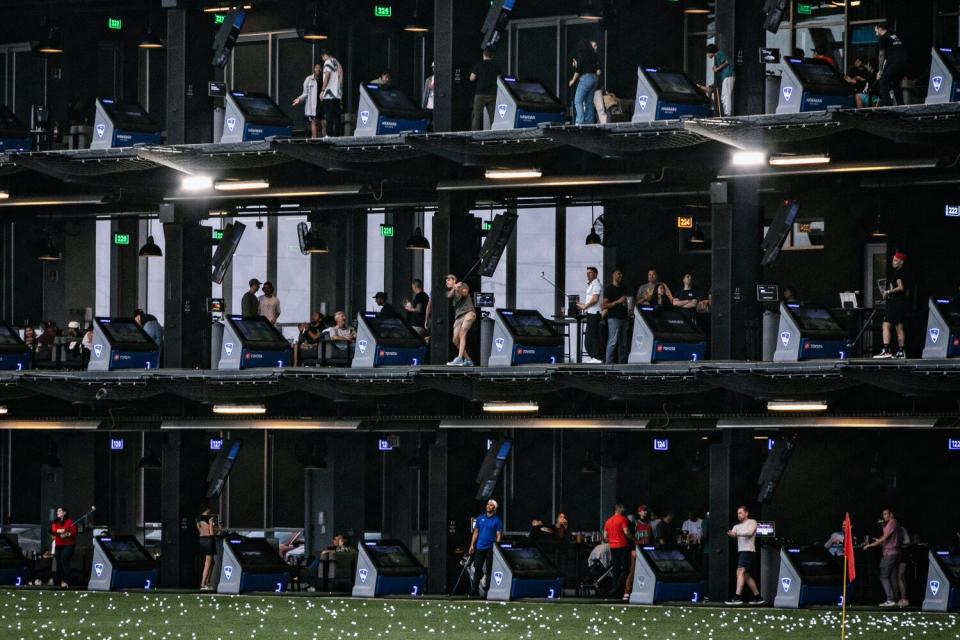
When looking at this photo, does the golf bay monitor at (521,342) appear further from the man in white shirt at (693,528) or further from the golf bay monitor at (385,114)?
the man in white shirt at (693,528)

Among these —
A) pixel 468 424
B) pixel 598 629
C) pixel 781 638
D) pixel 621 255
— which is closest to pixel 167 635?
pixel 598 629

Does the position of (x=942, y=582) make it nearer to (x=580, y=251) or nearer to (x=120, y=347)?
(x=580, y=251)

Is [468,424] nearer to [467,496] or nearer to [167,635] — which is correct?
[467,496]

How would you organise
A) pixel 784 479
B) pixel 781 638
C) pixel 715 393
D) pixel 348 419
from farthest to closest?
1. pixel 784 479
2. pixel 348 419
3. pixel 715 393
4. pixel 781 638

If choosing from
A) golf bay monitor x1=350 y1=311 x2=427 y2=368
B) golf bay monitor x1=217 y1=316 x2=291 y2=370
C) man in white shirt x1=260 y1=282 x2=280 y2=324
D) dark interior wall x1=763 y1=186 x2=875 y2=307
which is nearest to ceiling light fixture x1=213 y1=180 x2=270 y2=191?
man in white shirt x1=260 y1=282 x2=280 y2=324

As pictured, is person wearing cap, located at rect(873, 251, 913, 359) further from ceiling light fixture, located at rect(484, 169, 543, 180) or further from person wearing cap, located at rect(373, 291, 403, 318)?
person wearing cap, located at rect(373, 291, 403, 318)

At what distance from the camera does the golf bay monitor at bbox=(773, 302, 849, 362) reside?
103ft

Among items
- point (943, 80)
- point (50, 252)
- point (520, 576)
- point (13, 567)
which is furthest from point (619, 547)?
point (50, 252)

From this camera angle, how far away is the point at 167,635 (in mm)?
25578

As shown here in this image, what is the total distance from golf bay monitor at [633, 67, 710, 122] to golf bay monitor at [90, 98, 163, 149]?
9.94 meters

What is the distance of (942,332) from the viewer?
99.5ft

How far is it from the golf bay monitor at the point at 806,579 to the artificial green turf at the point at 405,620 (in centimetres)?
100

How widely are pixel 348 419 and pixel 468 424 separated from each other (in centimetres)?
254

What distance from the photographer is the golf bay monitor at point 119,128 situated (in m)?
36.4
